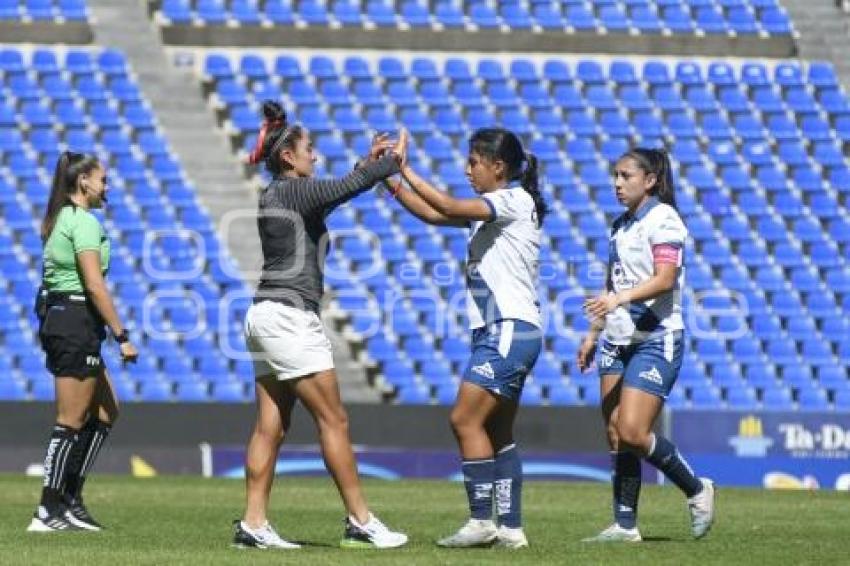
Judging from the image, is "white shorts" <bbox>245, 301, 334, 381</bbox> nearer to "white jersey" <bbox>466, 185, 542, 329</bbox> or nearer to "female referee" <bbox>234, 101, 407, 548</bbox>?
"female referee" <bbox>234, 101, 407, 548</bbox>

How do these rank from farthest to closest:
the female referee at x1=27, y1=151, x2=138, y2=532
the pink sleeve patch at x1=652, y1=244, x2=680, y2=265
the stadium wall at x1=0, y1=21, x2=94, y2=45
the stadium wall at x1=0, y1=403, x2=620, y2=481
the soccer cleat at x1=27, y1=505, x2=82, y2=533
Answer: the stadium wall at x1=0, y1=21, x2=94, y2=45 → the stadium wall at x1=0, y1=403, x2=620, y2=481 → the female referee at x1=27, y1=151, x2=138, y2=532 → the soccer cleat at x1=27, y1=505, x2=82, y2=533 → the pink sleeve patch at x1=652, y1=244, x2=680, y2=265

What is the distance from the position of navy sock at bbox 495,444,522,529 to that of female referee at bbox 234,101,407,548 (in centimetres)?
61

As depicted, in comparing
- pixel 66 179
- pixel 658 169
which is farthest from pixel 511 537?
pixel 66 179

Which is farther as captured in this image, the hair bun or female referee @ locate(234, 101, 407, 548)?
the hair bun

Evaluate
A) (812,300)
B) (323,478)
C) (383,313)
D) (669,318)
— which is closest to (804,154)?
(812,300)

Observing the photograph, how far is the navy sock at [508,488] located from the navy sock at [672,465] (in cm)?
81

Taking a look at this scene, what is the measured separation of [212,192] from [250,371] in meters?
3.95

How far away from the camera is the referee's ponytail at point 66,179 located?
11258mm

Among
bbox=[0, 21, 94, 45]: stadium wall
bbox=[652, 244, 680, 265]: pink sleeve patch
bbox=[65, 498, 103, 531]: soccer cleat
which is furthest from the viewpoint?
bbox=[0, 21, 94, 45]: stadium wall

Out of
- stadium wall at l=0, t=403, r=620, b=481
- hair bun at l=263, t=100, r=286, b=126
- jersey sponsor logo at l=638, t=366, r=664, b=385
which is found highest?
hair bun at l=263, t=100, r=286, b=126

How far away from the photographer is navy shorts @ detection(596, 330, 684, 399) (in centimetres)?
1038

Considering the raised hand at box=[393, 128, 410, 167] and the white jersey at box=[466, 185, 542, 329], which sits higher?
the raised hand at box=[393, 128, 410, 167]

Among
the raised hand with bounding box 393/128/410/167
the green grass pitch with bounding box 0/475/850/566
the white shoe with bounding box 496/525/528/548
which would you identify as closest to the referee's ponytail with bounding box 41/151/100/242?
the green grass pitch with bounding box 0/475/850/566

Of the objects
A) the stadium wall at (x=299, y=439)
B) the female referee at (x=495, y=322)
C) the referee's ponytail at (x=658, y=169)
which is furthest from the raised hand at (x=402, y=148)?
the stadium wall at (x=299, y=439)
